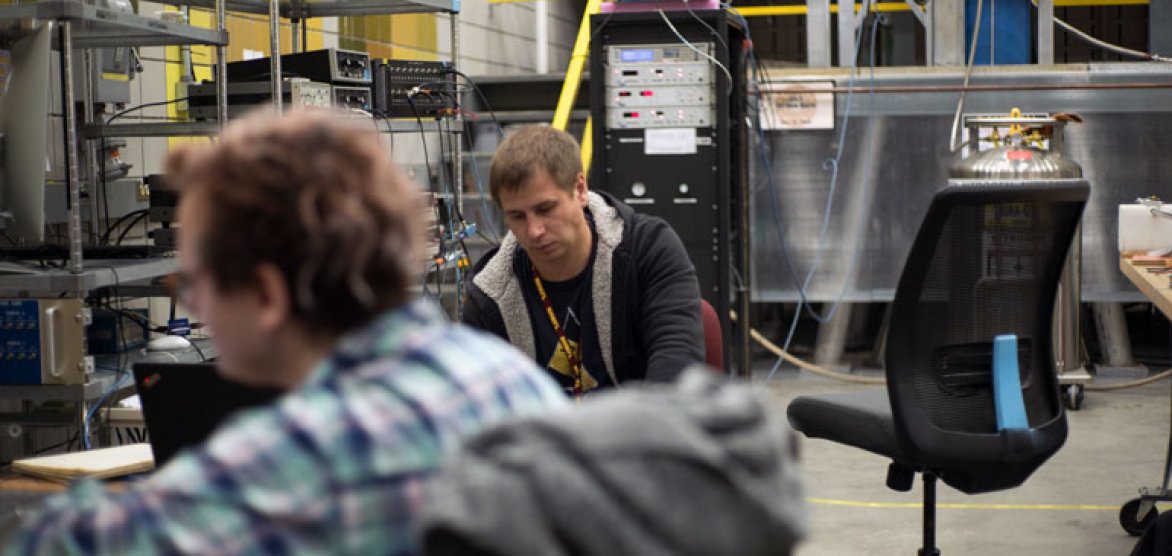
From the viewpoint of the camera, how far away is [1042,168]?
538 centimetres

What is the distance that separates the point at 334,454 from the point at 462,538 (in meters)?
0.13

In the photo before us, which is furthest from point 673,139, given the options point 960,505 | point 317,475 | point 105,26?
point 317,475

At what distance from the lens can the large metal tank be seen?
5395mm

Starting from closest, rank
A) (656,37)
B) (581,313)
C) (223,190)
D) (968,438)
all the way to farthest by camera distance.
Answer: (223,190) < (581,313) < (968,438) < (656,37)

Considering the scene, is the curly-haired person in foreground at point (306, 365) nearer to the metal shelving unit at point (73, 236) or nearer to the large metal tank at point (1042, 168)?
the metal shelving unit at point (73, 236)

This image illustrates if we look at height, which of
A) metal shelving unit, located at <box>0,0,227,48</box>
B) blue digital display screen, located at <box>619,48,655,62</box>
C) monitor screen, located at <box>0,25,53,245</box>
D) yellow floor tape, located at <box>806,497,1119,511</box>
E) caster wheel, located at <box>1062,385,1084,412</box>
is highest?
blue digital display screen, located at <box>619,48,655,62</box>

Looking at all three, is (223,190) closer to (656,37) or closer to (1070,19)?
(656,37)

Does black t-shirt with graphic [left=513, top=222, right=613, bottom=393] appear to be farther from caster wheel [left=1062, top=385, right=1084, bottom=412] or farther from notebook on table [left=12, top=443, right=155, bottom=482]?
caster wheel [left=1062, top=385, right=1084, bottom=412]

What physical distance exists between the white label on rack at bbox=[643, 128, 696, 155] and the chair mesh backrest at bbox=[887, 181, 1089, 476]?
272 centimetres

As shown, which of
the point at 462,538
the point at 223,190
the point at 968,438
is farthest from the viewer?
the point at 968,438

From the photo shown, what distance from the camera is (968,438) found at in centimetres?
301

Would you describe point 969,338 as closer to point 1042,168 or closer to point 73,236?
point 73,236

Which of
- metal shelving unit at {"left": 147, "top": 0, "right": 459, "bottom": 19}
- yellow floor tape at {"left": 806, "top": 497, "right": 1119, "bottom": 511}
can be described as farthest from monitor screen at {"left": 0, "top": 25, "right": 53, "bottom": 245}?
yellow floor tape at {"left": 806, "top": 497, "right": 1119, "bottom": 511}

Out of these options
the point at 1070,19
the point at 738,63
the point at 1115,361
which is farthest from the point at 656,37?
the point at 1070,19
